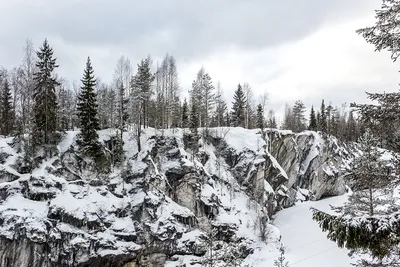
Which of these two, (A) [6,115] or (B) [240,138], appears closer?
(A) [6,115]

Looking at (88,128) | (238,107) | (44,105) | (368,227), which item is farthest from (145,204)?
(238,107)

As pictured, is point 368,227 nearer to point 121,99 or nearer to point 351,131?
point 121,99

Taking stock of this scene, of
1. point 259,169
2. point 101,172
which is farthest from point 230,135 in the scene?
point 101,172

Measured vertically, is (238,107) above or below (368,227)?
above

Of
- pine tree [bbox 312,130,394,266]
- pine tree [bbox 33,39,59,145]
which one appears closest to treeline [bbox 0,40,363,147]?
pine tree [bbox 33,39,59,145]

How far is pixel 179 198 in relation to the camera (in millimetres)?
31344

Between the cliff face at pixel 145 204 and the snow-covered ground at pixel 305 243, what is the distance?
2034 mm

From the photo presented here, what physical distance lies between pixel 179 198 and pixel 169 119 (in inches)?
674

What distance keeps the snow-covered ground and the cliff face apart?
2.03m

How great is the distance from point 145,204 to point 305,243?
1521 centimetres

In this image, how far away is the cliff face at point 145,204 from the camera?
80.9 ft

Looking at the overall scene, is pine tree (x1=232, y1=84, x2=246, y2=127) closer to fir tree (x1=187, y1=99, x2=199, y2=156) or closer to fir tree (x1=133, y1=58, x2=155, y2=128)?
fir tree (x1=187, y1=99, x2=199, y2=156)

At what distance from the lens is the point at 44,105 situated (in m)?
32.2

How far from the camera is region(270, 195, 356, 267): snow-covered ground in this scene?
26859 millimetres
